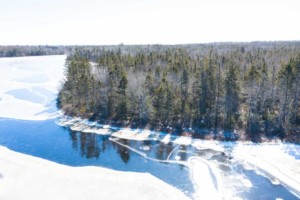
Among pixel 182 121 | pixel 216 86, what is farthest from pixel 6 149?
pixel 216 86

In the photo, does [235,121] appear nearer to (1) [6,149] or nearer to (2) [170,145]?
(2) [170,145]

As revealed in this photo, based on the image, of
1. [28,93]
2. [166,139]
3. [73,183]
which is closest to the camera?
[73,183]

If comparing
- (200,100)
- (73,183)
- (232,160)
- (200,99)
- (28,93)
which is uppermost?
(200,99)

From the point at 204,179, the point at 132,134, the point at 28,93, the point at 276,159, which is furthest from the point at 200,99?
the point at 28,93

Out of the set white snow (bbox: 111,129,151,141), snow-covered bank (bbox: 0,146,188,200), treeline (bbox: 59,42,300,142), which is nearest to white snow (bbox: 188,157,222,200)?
snow-covered bank (bbox: 0,146,188,200)

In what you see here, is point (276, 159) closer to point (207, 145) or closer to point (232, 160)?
point (232, 160)

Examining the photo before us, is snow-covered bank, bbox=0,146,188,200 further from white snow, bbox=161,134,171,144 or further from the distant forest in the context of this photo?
the distant forest
